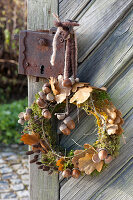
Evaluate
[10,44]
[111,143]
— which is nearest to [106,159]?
[111,143]

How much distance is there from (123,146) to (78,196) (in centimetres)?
42

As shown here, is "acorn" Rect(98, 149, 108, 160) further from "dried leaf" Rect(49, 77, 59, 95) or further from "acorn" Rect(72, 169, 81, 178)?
"dried leaf" Rect(49, 77, 59, 95)

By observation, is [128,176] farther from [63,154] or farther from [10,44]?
[10,44]

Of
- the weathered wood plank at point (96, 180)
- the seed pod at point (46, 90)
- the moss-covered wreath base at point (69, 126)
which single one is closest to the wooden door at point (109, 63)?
the weathered wood plank at point (96, 180)

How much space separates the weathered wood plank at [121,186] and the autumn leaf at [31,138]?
48cm

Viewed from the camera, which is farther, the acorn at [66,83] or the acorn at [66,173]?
the acorn at [66,173]

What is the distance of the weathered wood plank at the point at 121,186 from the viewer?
1584 millimetres

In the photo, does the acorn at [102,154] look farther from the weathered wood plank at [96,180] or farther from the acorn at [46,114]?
the acorn at [46,114]

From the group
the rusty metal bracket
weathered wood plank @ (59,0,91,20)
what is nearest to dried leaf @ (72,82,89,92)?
the rusty metal bracket

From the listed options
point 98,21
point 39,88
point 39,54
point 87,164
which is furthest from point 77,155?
point 98,21

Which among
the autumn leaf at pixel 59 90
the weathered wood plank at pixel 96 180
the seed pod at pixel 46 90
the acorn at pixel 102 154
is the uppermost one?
the autumn leaf at pixel 59 90

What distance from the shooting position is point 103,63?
1.51 metres

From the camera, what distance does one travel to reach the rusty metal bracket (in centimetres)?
150

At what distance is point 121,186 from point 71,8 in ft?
3.39
